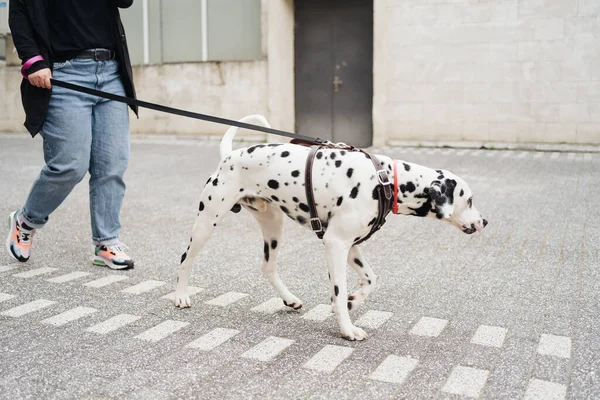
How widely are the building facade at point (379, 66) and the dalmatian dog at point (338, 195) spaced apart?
10561mm

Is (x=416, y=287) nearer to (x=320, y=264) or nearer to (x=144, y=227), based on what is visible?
(x=320, y=264)

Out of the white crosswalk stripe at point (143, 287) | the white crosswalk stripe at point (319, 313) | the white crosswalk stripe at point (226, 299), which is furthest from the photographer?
the white crosswalk stripe at point (143, 287)

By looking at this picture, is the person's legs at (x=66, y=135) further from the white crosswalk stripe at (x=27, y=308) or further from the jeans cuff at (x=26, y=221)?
the white crosswalk stripe at (x=27, y=308)

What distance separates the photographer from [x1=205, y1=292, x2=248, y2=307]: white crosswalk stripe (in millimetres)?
4461

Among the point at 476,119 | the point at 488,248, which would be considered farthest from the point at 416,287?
the point at 476,119

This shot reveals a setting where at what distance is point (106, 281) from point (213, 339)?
4.84 feet

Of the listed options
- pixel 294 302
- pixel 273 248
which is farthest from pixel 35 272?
pixel 294 302

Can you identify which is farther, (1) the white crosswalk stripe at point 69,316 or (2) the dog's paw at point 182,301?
(2) the dog's paw at point 182,301

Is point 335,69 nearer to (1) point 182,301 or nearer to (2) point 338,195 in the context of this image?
(1) point 182,301

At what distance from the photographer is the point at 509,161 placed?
12211mm

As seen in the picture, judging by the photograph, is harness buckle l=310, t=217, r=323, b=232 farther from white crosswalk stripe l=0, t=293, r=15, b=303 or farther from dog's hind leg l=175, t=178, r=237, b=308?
white crosswalk stripe l=0, t=293, r=15, b=303

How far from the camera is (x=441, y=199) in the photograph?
3672 mm

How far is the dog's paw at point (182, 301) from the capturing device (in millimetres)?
4328

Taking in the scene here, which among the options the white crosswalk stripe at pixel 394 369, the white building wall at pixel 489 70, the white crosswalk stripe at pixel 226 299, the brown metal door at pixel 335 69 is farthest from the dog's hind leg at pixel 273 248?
the brown metal door at pixel 335 69
